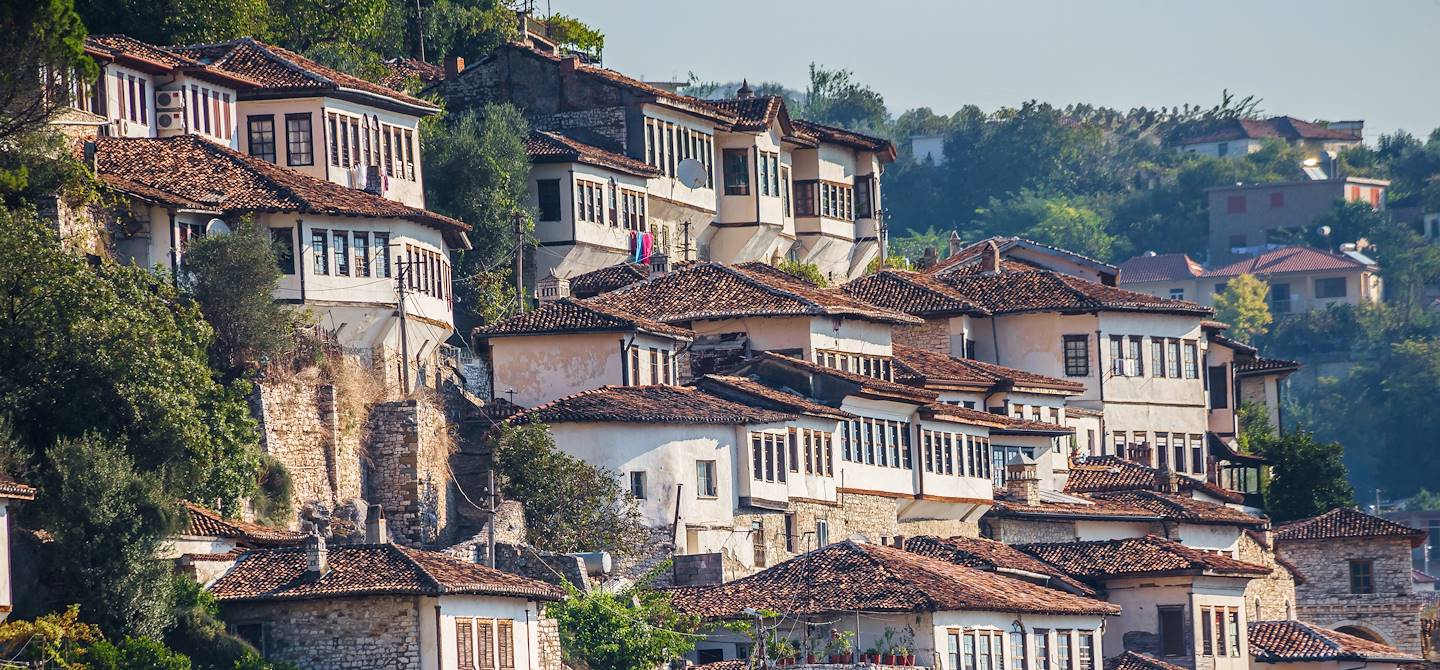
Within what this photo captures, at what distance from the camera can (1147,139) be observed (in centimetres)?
19788

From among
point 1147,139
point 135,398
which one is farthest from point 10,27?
point 1147,139

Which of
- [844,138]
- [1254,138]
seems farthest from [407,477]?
[1254,138]

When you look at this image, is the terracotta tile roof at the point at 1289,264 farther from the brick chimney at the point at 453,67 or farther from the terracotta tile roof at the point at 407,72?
the brick chimney at the point at 453,67

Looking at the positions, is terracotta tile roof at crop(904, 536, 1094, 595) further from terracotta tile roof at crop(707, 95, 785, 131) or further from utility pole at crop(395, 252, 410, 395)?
terracotta tile roof at crop(707, 95, 785, 131)

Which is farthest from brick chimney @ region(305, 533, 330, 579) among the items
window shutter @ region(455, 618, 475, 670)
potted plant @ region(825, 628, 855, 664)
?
potted plant @ region(825, 628, 855, 664)

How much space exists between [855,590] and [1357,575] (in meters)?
32.0

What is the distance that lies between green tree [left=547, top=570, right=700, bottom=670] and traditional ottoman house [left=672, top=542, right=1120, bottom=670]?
2020 millimetres

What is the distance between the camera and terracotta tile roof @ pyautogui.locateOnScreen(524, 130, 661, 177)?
77750mm

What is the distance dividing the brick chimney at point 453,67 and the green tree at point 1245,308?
255 ft

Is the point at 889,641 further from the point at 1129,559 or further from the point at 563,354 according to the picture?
the point at 1129,559

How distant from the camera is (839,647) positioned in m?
58.0

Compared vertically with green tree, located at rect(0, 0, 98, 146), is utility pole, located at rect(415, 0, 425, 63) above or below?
above

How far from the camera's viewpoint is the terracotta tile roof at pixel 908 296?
85000 mm

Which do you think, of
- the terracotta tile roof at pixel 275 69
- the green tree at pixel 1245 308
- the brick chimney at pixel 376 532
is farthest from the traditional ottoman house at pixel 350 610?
the green tree at pixel 1245 308
